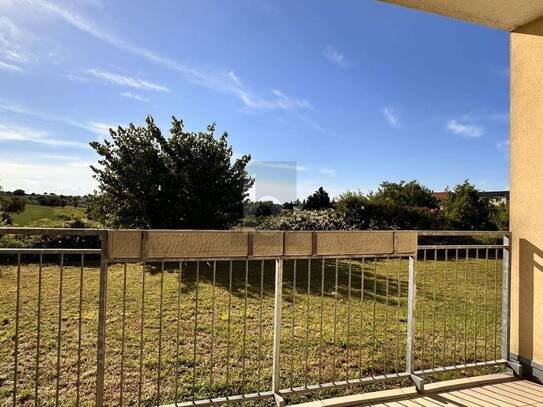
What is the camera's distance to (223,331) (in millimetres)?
3814

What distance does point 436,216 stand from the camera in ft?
40.2

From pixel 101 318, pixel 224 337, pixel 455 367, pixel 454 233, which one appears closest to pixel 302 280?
pixel 224 337

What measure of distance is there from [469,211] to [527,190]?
12.0 metres

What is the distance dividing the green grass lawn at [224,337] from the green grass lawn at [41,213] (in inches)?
178

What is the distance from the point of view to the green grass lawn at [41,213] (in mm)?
10398

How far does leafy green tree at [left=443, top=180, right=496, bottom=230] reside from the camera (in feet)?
42.2

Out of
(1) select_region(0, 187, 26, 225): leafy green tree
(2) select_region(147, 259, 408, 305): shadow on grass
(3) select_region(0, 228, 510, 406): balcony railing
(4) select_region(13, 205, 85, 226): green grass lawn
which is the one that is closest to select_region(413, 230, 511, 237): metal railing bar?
(3) select_region(0, 228, 510, 406): balcony railing

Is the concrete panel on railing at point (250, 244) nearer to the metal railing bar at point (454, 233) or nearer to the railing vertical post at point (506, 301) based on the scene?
the metal railing bar at point (454, 233)

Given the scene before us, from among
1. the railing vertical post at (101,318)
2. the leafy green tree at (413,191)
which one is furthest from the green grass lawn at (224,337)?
the leafy green tree at (413,191)

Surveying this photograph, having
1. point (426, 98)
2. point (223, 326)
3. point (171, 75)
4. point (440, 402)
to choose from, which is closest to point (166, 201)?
point (171, 75)

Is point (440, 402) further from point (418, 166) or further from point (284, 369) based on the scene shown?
point (418, 166)

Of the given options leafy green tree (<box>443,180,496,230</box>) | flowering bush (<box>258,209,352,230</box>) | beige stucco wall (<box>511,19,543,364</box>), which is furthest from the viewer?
leafy green tree (<box>443,180,496,230</box>)

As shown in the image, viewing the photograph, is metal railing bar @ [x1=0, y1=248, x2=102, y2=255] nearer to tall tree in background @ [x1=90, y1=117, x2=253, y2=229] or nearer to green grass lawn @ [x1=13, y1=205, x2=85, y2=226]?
tall tree in background @ [x1=90, y1=117, x2=253, y2=229]

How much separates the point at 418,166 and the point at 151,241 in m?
21.3
